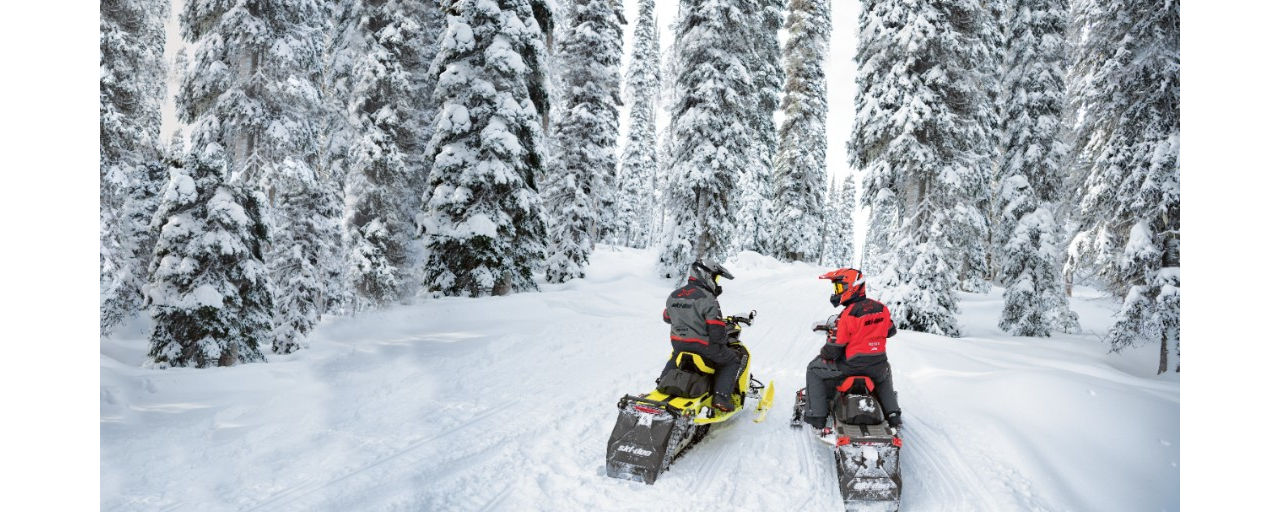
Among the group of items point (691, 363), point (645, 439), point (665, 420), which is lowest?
point (645, 439)

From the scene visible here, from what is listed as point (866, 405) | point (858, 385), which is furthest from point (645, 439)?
point (858, 385)

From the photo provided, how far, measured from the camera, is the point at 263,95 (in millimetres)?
11828

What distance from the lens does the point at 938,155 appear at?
45.2 ft

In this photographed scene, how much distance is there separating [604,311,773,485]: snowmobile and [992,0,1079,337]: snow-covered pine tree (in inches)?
540

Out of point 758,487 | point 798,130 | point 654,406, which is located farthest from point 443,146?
point 798,130

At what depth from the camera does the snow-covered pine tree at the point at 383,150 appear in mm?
15297

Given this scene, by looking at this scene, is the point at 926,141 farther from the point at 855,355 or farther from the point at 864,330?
the point at 855,355

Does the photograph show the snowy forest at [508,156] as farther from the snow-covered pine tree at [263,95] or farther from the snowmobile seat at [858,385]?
the snowmobile seat at [858,385]

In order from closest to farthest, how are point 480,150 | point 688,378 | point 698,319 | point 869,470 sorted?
point 869,470, point 688,378, point 698,319, point 480,150

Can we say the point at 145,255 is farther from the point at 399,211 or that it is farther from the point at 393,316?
the point at 393,316

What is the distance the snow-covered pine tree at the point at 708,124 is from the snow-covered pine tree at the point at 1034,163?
8.23 m

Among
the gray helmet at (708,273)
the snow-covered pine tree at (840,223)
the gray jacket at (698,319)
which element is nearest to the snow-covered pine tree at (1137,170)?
the gray helmet at (708,273)

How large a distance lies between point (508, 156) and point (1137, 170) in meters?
12.9

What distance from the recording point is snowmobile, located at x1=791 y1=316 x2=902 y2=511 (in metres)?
4.22
